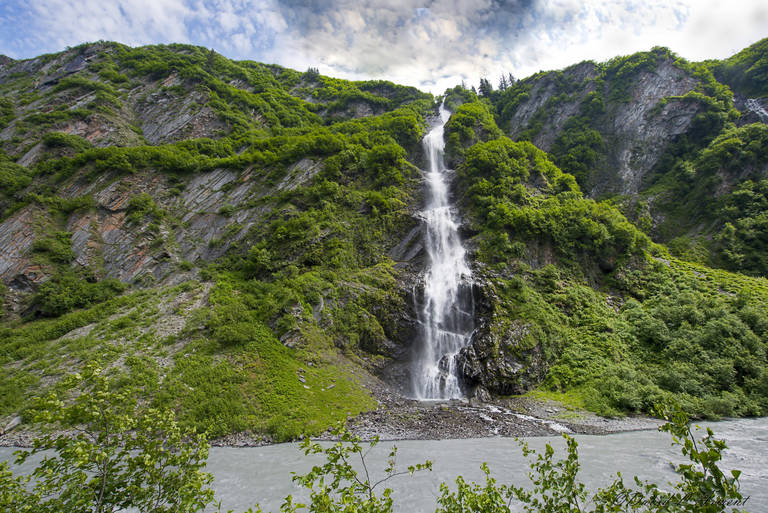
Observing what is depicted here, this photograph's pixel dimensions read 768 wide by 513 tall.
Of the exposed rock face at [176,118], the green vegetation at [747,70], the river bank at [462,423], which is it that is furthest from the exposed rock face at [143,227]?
the green vegetation at [747,70]

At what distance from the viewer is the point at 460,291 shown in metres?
25.2

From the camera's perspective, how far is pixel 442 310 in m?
24.6

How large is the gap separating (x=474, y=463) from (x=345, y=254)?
1864 centimetres

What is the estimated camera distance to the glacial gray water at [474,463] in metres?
9.34

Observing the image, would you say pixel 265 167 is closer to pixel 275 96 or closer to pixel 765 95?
pixel 275 96

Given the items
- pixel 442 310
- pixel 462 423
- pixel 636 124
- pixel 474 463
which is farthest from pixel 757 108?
pixel 474 463

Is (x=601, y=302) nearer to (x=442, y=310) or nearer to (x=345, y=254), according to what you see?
(x=442, y=310)

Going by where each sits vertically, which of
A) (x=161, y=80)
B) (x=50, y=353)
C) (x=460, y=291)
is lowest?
(x=50, y=353)

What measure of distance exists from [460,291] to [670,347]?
529 inches

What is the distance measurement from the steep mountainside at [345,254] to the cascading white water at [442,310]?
92 cm

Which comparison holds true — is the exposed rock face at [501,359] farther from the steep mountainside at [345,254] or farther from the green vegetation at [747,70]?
the green vegetation at [747,70]

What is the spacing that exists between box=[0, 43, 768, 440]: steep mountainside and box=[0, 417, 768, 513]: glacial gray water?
8.61ft

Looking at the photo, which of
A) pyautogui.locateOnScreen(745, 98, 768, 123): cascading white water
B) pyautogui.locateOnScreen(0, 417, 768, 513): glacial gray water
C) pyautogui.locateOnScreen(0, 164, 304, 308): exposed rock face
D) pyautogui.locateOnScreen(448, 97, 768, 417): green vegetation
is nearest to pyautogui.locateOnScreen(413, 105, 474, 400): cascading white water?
pyautogui.locateOnScreen(448, 97, 768, 417): green vegetation

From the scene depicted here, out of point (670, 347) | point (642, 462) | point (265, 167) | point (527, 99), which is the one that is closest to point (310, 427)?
point (642, 462)
